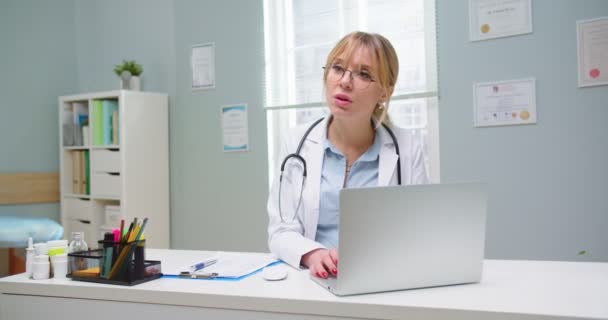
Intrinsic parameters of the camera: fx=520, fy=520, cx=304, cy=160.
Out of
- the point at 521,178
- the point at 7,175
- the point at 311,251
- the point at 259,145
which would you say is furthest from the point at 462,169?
the point at 7,175

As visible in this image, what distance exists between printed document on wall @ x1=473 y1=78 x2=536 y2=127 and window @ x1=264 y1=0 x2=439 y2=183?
0.77 ft

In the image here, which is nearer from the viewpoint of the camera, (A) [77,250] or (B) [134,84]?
(A) [77,250]

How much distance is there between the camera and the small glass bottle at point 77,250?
4.32ft

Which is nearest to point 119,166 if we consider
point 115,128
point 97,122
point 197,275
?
point 115,128

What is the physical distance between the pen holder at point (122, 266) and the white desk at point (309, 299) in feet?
0.08

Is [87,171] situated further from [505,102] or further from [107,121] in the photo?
[505,102]

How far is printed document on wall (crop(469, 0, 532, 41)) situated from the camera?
8.26 feet

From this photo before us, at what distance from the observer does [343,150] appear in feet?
5.80

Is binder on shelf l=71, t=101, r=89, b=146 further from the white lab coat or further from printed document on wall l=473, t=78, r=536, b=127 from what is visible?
printed document on wall l=473, t=78, r=536, b=127

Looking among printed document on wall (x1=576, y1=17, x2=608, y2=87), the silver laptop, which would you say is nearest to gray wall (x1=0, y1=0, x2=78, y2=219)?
the silver laptop

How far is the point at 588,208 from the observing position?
7.95 ft

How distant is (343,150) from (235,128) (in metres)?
1.64

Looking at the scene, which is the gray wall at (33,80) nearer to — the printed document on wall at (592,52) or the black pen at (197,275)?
the black pen at (197,275)

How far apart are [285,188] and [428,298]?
75 centimetres
